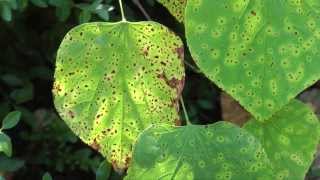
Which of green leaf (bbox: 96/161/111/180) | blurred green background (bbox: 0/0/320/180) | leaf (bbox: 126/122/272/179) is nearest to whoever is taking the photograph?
leaf (bbox: 126/122/272/179)

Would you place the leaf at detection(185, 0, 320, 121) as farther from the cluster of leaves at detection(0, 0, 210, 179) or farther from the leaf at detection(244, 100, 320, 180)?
the cluster of leaves at detection(0, 0, 210, 179)

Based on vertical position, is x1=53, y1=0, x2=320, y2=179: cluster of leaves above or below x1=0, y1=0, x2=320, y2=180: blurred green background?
above

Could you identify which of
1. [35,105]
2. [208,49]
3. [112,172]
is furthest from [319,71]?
[35,105]

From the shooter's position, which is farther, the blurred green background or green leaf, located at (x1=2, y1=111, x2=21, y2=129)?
the blurred green background

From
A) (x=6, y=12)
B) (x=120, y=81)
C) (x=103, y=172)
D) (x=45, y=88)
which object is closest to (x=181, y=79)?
(x=120, y=81)

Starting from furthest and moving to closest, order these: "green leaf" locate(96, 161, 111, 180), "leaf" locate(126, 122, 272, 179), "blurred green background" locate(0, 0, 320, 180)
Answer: "blurred green background" locate(0, 0, 320, 180) → "green leaf" locate(96, 161, 111, 180) → "leaf" locate(126, 122, 272, 179)

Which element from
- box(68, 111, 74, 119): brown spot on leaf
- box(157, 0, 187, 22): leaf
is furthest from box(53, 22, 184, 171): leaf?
box(157, 0, 187, 22): leaf

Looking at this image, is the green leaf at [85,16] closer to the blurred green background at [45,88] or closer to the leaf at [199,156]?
the blurred green background at [45,88]
